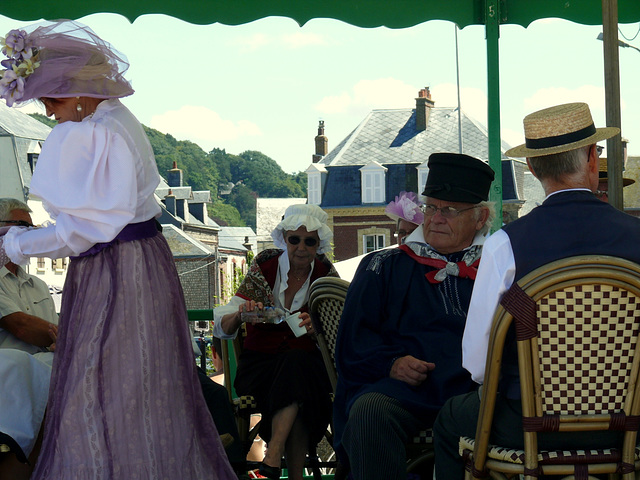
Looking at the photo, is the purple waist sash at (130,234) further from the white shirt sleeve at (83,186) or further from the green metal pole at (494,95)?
the green metal pole at (494,95)

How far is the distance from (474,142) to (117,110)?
47.2 m

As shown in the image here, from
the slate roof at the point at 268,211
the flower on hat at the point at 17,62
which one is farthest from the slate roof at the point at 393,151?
the flower on hat at the point at 17,62

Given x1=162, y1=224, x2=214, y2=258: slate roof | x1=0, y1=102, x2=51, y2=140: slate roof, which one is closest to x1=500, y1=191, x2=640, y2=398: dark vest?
x1=0, y1=102, x2=51, y2=140: slate roof

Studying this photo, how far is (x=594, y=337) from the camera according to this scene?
2.05 m

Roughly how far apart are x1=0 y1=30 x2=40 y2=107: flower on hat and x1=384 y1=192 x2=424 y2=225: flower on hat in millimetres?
2240

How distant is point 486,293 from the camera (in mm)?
2203

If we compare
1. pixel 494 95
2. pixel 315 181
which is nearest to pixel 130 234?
pixel 494 95

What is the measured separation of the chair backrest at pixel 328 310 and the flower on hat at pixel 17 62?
128 cm

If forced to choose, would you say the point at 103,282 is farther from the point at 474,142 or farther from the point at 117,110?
the point at 474,142

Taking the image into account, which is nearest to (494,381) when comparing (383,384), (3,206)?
(383,384)

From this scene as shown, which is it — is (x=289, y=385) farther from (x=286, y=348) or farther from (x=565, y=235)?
(x=565, y=235)

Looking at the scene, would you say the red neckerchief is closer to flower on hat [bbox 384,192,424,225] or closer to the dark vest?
the dark vest

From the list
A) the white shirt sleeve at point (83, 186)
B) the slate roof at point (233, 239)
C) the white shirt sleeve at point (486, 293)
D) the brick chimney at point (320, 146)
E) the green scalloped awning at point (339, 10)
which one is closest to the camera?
the white shirt sleeve at point (486, 293)

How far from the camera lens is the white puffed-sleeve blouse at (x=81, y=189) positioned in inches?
98.6
